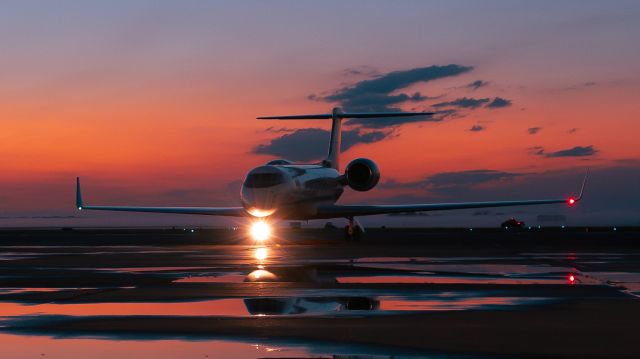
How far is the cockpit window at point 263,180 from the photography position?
4655cm

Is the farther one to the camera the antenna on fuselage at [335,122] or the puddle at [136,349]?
the antenna on fuselage at [335,122]

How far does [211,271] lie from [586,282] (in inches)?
344

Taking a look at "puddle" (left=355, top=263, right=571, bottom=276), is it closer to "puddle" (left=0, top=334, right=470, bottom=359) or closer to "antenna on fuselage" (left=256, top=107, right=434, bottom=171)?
"puddle" (left=0, top=334, right=470, bottom=359)

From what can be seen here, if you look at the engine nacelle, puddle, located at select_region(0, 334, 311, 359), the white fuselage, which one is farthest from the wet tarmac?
the engine nacelle

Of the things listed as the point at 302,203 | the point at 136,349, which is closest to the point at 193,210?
the point at 302,203

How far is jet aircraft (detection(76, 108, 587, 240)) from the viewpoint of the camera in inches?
1836

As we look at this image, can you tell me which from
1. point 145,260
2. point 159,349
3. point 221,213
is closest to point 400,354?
point 159,349

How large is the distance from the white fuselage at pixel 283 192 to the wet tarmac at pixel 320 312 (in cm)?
2306

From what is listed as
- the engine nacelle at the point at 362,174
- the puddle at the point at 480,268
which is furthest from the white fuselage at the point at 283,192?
the puddle at the point at 480,268

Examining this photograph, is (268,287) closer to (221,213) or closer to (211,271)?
(211,271)

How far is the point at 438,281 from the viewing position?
18578mm

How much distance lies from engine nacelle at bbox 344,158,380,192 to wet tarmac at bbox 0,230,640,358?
91.3ft

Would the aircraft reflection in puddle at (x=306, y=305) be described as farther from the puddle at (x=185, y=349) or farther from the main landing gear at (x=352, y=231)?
the main landing gear at (x=352, y=231)

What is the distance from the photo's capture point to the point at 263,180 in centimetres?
4666
